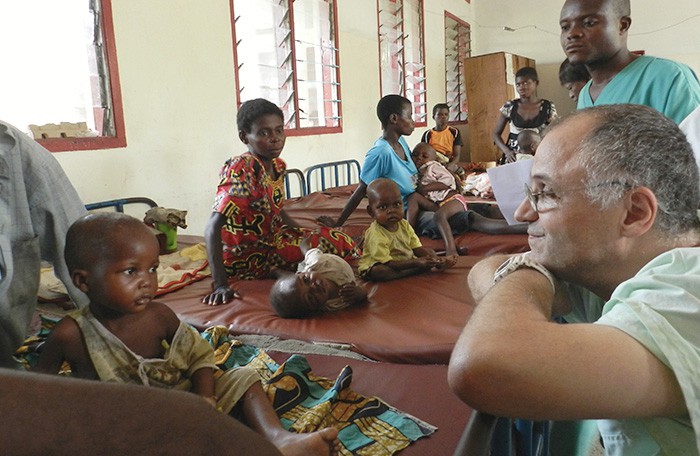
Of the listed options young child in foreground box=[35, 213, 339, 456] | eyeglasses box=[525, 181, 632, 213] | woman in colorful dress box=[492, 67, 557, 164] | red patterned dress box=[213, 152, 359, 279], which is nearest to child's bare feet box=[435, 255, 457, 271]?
red patterned dress box=[213, 152, 359, 279]

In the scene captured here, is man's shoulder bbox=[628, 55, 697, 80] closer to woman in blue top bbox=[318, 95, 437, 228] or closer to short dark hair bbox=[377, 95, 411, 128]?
woman in blue top bbox=[318, 95, 437, 228]

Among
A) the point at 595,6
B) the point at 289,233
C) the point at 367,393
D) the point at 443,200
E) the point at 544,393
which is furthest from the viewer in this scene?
the point at 443,200

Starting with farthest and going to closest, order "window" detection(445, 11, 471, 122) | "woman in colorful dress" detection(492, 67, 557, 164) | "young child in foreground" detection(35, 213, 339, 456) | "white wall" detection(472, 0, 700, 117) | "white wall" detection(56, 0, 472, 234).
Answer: "window" detection(445, 11, 471, 122) → "white wall" detection(472, 0, 700, 117) → "woman in colorful dress" detection(492, 67, 557, 164) → "white wall" detection(56, 0, 472, 234) → "young child in foreground" detection(35, 213, 339, 456)

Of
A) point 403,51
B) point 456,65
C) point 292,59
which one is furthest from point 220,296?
point 456,65

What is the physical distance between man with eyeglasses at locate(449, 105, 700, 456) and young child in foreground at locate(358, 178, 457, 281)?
1.53m

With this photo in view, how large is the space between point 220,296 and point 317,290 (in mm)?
510

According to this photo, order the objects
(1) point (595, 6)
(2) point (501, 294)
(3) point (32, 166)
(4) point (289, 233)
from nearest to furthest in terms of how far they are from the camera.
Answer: (2) point (501, 294), (3) point (32, 166), (1) point (595, 6), (4) point (289, 233)

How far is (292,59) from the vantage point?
4965 millimetres

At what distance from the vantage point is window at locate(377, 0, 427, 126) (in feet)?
22.7

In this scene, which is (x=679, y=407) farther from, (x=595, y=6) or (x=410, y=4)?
(x=410, y=4)

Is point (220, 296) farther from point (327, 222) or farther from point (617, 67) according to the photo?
point (617, 67)

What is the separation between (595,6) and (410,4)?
5822 mm

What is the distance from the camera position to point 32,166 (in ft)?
4.72

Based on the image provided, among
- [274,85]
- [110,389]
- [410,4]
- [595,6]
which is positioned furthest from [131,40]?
[410,4]
